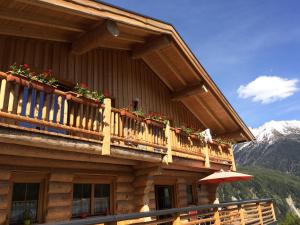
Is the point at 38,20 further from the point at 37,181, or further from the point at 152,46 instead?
the point at 152,46

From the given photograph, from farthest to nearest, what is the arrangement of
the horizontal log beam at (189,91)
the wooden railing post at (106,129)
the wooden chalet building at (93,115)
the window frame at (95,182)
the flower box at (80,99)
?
1. the horizontal log beam at (189,91)
2. the window frame at (95,182)
3. the wooden railing post at (106,129)
4. the flower box at (80,99)
5. the wooden chalet building at (93,115)

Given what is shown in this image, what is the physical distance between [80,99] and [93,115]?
2.02 feet

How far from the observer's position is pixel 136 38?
38.4ft

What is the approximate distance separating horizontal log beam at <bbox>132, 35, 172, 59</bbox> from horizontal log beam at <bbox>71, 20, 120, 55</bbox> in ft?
9.25

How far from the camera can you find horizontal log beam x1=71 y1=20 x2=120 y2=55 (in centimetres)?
884

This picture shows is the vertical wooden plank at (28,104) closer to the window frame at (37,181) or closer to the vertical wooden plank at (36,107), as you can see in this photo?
the vertical wooden plank at (36,107)

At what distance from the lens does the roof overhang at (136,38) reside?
306 inches

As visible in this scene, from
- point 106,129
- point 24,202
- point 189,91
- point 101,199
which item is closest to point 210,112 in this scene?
point 189,91

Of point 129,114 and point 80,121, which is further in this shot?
point 129,114

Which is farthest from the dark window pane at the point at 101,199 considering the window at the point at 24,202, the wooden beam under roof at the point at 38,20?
the wooden beam under roof at the point at 38,20

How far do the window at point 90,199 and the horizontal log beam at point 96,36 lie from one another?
173 inches

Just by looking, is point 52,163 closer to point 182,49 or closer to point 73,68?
point 73,68

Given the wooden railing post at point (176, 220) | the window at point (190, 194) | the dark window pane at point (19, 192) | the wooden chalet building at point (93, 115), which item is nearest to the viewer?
the wooden chalet building at point (93, 115)

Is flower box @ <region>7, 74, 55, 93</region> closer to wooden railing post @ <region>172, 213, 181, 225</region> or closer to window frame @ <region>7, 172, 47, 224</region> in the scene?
window frame @ <region>7, 172, 47, 224</region>
